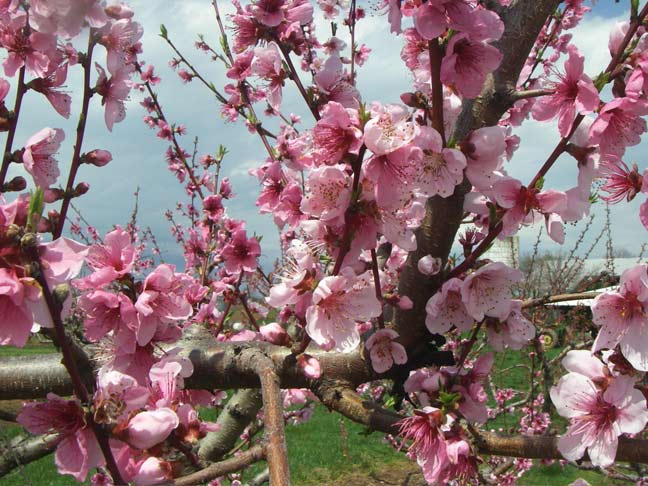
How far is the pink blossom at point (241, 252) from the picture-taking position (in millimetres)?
2920

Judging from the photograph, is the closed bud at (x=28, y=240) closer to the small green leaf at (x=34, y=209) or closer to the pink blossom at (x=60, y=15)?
the small green leaf at (x=34, y=209)

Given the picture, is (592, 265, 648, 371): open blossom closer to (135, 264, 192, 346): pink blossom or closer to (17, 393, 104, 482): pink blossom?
(135, 264, 192, 346): pink blossom

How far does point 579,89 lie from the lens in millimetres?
1314

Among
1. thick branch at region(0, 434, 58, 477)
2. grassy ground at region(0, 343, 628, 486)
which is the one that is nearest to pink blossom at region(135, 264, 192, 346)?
thick branch at region(0, 434, 58, 477)

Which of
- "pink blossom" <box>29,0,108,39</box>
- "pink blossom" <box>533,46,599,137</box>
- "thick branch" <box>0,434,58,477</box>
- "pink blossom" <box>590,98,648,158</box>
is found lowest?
"thick branch" <box>0,434,58,477</box>

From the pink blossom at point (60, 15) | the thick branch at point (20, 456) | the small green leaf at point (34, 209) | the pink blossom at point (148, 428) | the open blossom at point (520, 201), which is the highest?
the pink blossom at point (60, 15)

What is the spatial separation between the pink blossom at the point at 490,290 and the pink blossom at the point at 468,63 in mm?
492

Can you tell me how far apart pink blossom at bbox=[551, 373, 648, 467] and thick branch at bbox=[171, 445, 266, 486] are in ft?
2.46

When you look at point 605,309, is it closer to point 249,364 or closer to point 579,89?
point 579,89

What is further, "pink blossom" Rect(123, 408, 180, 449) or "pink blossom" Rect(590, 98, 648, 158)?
"pink blossom" Rect(590, 98, 648, 158)

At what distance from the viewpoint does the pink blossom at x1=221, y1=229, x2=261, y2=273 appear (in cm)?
292

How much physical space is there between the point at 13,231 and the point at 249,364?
33.0 inches

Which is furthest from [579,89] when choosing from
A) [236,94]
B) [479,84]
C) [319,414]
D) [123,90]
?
[319,414]

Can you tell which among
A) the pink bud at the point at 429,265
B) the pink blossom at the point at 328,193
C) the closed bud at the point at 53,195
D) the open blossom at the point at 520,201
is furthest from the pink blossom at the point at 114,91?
the open blossom at the point at 520,201
